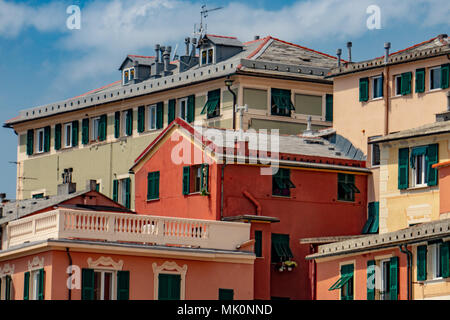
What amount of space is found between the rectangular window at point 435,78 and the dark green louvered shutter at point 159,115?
64.4ft

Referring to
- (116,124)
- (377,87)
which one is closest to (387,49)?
(377,87)

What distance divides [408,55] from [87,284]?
80.7ft

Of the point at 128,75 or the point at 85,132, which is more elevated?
the point at 128,75

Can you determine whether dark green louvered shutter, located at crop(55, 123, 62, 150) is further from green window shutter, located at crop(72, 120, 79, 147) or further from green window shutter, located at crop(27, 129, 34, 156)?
green window shutter, located at crop(27, 129, 34, 156)

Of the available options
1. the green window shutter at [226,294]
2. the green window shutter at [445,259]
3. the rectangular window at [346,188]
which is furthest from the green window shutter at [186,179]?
the green window shutter at [445,259]

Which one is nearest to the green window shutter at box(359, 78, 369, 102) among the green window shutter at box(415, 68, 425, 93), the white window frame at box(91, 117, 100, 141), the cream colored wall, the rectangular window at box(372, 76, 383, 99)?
the rectangular window at box(372, 76, 383, 99)

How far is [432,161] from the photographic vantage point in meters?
71.2

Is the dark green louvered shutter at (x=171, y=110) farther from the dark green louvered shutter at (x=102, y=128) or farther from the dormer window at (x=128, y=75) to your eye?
the dormer window at (x=128, y=75)

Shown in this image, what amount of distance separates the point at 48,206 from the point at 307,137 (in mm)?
13250

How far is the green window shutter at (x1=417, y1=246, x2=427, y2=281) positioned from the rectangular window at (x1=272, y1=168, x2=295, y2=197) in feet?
44.4

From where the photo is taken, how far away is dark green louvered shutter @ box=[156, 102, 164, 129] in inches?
3743

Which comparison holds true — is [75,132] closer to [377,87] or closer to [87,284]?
[377,87]

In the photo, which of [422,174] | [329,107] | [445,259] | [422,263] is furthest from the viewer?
[329,107]
